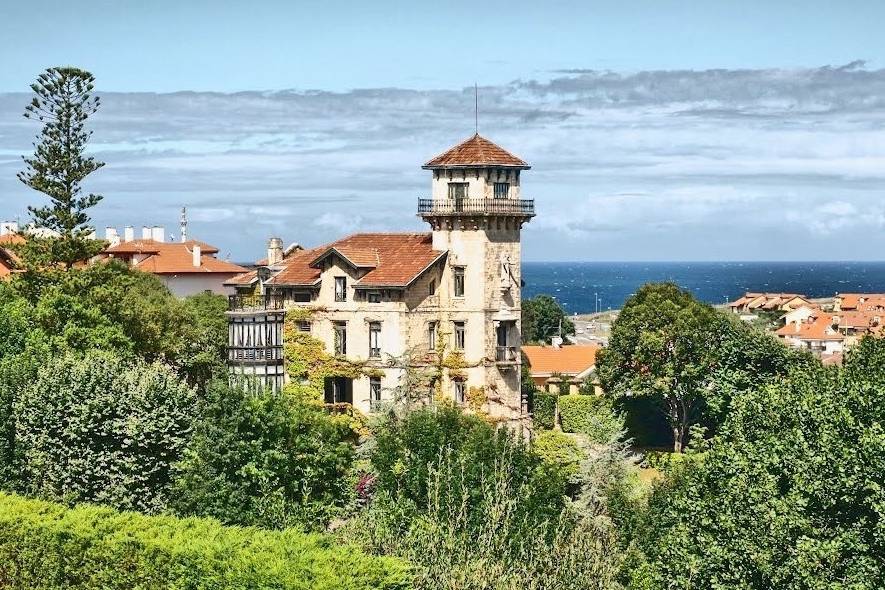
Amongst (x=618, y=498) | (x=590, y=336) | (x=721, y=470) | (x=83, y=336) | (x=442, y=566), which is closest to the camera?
(x=442, y=566)

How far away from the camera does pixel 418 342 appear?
55938mm

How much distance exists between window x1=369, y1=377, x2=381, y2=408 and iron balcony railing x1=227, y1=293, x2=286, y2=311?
211 inches

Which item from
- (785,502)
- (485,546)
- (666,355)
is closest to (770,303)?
(666,355)

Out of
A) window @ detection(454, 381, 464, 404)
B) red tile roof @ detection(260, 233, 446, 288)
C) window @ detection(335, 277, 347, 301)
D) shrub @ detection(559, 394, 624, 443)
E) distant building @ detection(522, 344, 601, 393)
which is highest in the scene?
red tile roof @ detection(260, 233, 446, 288)

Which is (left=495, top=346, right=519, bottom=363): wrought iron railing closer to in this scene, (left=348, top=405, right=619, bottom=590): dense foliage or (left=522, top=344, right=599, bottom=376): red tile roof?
(left=348, top=405, right=619, bottom=590): dense foliage

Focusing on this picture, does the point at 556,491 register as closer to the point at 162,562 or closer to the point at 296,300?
the point at 162,562

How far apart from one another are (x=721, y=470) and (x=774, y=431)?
175 centimetres

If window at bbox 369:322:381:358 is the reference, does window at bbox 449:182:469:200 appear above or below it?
above

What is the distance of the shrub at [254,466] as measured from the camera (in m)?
35.3

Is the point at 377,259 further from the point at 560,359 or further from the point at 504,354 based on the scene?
the point at 560,359

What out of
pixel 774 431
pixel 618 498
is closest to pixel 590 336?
pixel 618 498

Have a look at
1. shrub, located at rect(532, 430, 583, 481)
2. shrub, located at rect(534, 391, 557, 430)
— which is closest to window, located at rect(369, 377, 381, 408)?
shrub, located at rect(532, 430, 583, 481)

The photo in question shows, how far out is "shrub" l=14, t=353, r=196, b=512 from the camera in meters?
37.4

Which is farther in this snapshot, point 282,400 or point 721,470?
point 282,400
